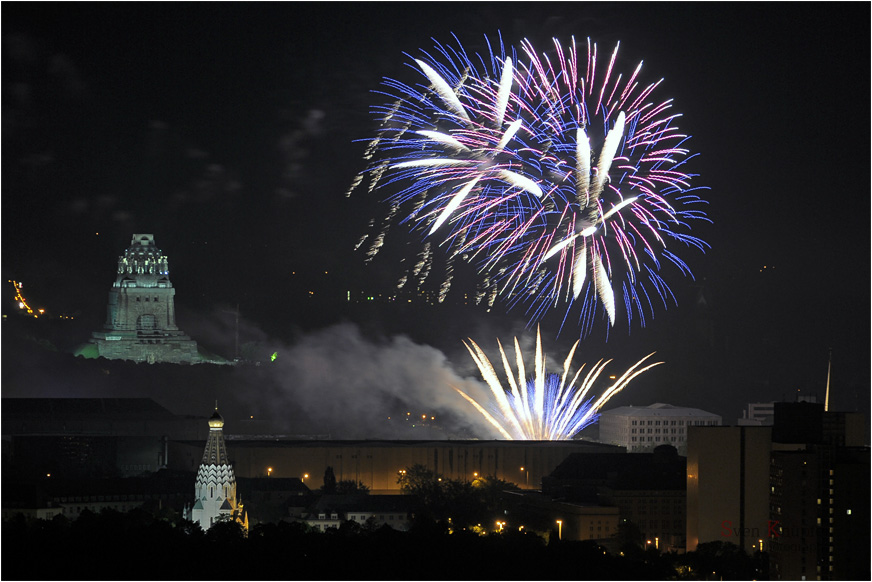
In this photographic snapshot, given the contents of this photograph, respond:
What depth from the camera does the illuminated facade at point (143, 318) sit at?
96.8 m

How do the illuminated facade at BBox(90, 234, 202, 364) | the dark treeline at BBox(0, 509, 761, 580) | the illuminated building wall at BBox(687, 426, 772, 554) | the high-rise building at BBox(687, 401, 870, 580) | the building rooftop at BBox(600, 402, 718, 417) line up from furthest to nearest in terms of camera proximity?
the building rooftop at BBox(600, 402, 718, 417), the illuminated facade at BBox(90, 234, 202, 364), the illuminated building wall at BBox(687, 426, 772, 554), the high-rise building at BBox(687, 401, 870, 580), the dark treeline at BBox(0, 509, 761, 580)

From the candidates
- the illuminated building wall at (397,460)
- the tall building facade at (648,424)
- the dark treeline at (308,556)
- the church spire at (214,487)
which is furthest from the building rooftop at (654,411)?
the church spire at (214,487)

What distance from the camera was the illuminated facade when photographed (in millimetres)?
96750

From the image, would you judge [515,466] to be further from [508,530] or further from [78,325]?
[78,325]

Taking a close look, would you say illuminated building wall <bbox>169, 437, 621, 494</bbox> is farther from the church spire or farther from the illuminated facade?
the church spire

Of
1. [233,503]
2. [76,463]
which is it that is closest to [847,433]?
[233,503]

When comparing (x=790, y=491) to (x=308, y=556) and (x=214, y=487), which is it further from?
(x=214, y=487)

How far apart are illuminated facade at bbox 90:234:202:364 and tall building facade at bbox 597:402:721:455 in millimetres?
21571

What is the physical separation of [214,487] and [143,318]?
122ft

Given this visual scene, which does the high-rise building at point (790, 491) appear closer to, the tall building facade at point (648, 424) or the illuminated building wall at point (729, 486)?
the illuminated building wall at point (729, 486)

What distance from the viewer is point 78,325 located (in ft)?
323

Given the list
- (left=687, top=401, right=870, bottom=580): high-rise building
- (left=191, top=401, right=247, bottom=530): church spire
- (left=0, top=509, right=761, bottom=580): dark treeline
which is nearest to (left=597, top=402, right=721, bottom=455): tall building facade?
(left=687, top=401, right=870, bottom=580): high-rise building

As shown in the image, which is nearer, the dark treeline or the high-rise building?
the dark treeline

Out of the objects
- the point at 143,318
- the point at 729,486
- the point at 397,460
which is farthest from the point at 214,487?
the point at 143,318
